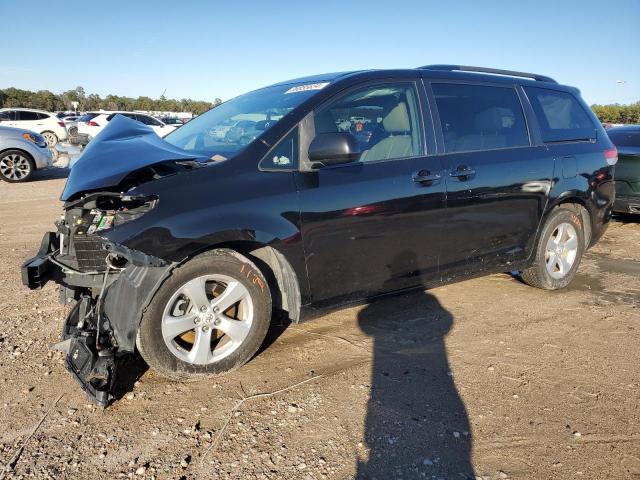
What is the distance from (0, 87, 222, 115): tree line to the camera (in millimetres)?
Result: 55469

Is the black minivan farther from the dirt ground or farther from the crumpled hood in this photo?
the dirt ground

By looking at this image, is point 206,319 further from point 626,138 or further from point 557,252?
point 626,138

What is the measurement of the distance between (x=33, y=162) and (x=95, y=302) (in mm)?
10357

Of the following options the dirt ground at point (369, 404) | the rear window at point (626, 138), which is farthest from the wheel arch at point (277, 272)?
the rear window at point (626, 138)

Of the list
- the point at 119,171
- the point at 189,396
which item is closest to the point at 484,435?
the point at 189,396

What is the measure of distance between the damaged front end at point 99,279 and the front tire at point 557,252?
3.45 meters

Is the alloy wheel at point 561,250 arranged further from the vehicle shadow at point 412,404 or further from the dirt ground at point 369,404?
the vehicle shadow at point 412,404

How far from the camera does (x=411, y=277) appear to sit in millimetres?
3688

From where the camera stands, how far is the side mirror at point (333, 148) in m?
3.06

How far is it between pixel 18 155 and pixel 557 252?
11.7 meters

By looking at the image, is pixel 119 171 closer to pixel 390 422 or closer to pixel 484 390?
pixel 390 422

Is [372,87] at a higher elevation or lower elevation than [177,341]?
higher

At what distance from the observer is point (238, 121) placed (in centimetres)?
378

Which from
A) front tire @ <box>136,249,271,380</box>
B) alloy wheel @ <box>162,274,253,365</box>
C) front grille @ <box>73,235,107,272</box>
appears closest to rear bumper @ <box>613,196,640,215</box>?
front tire @ <box>136,249,271,380</box>
